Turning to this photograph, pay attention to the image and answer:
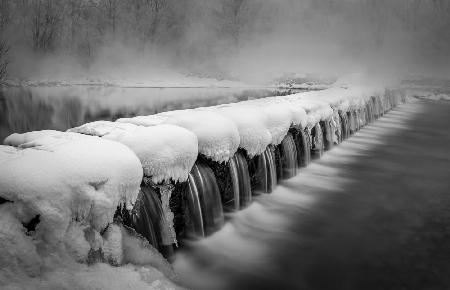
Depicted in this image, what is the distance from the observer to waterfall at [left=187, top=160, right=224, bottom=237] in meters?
4.10

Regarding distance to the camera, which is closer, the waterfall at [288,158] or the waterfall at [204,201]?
the waterfall at [204,201]

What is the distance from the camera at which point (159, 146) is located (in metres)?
3.43

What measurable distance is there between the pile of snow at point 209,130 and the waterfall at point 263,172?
0.93 metres

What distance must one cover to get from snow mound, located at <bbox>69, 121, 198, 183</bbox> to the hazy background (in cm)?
3590

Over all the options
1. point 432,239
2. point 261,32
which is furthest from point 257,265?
point 261,32

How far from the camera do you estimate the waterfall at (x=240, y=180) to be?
16.0ft

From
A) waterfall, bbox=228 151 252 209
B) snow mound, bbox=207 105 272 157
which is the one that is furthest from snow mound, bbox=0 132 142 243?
snow mound, bbox=207 105 272 157

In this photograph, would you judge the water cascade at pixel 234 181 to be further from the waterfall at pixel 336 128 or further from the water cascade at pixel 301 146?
the waterfall at pixel 336 128

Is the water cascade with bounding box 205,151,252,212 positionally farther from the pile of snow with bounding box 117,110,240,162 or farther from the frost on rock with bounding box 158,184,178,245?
the frost on rock with bounding box 158,184,178,245

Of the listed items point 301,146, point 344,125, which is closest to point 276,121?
point 301,146

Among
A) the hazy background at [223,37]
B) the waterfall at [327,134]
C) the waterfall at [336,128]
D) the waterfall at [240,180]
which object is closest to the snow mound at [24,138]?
the waterfall at [240,180]

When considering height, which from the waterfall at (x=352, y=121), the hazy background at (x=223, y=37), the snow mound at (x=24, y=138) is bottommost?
the waterfall at (x=352, y=121)

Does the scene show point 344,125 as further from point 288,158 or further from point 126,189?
point 126,189

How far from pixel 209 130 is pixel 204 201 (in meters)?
0.80
